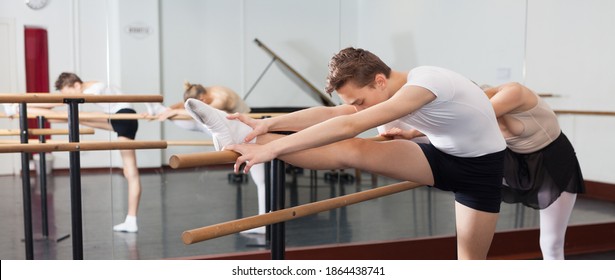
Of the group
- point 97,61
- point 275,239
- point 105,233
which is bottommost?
point 105,233

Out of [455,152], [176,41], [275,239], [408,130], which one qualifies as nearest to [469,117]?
[455,152]

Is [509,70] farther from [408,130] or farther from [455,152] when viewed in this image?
[455,152]

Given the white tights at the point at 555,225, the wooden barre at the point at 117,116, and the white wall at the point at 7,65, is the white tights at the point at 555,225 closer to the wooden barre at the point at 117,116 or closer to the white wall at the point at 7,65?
the wooden barre at the point at 117,116

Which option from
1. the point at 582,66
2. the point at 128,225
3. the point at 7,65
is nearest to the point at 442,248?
the point at 128,225

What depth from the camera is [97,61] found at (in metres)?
3.98

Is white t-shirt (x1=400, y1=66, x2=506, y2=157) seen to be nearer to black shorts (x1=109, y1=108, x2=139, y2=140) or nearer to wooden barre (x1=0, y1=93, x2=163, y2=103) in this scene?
wooden barre (x1=0, y1=93, x2=163, y2=103)

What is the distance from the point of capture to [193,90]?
4.17 m

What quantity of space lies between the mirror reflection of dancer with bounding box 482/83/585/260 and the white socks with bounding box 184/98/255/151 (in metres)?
1.42

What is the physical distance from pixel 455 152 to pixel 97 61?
2.48m

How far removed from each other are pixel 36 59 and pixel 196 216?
1.38 metres

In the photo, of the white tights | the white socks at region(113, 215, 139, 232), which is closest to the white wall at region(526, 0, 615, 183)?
the white tights

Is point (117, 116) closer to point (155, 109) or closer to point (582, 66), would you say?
Result: point (155, 109)

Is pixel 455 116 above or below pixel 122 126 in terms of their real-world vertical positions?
above

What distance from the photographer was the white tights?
3.07 metres
